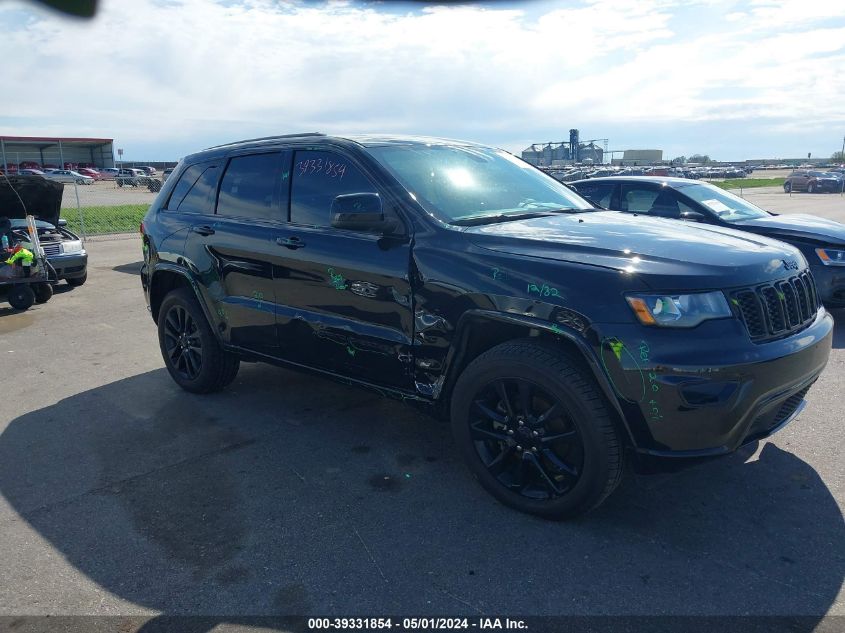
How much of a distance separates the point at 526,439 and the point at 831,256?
5.15 m

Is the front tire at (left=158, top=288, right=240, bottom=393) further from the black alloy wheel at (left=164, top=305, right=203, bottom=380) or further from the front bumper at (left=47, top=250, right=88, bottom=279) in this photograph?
the front bumper at (left=47, top=250, right=88, bottom=279)

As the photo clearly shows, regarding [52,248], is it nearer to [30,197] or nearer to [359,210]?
[30,197]

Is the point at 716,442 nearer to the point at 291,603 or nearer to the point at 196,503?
the point at 291,603

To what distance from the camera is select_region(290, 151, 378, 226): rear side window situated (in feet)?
13.1

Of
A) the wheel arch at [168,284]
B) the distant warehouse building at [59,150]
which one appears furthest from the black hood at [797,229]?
the distant warehouse building at [59,150]

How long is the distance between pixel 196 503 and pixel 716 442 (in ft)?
8.38

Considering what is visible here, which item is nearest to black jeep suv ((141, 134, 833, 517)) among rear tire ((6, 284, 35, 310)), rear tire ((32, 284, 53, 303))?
rear tire ((6, 284, 35, 310))

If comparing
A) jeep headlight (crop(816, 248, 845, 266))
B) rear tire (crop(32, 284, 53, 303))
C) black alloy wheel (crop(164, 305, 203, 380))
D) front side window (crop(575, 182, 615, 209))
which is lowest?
rear tire (crop(32, 284, 53, 303))

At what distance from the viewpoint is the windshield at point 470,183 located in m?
3.79

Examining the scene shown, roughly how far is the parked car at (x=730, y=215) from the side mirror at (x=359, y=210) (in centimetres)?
364

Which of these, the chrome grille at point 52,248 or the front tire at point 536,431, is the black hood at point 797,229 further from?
the chrome grille at point 52,248

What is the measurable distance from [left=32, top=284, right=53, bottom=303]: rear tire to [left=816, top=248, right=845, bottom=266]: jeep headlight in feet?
30.5

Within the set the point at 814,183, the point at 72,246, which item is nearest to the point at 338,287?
the point at 72,246

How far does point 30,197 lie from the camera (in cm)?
924
